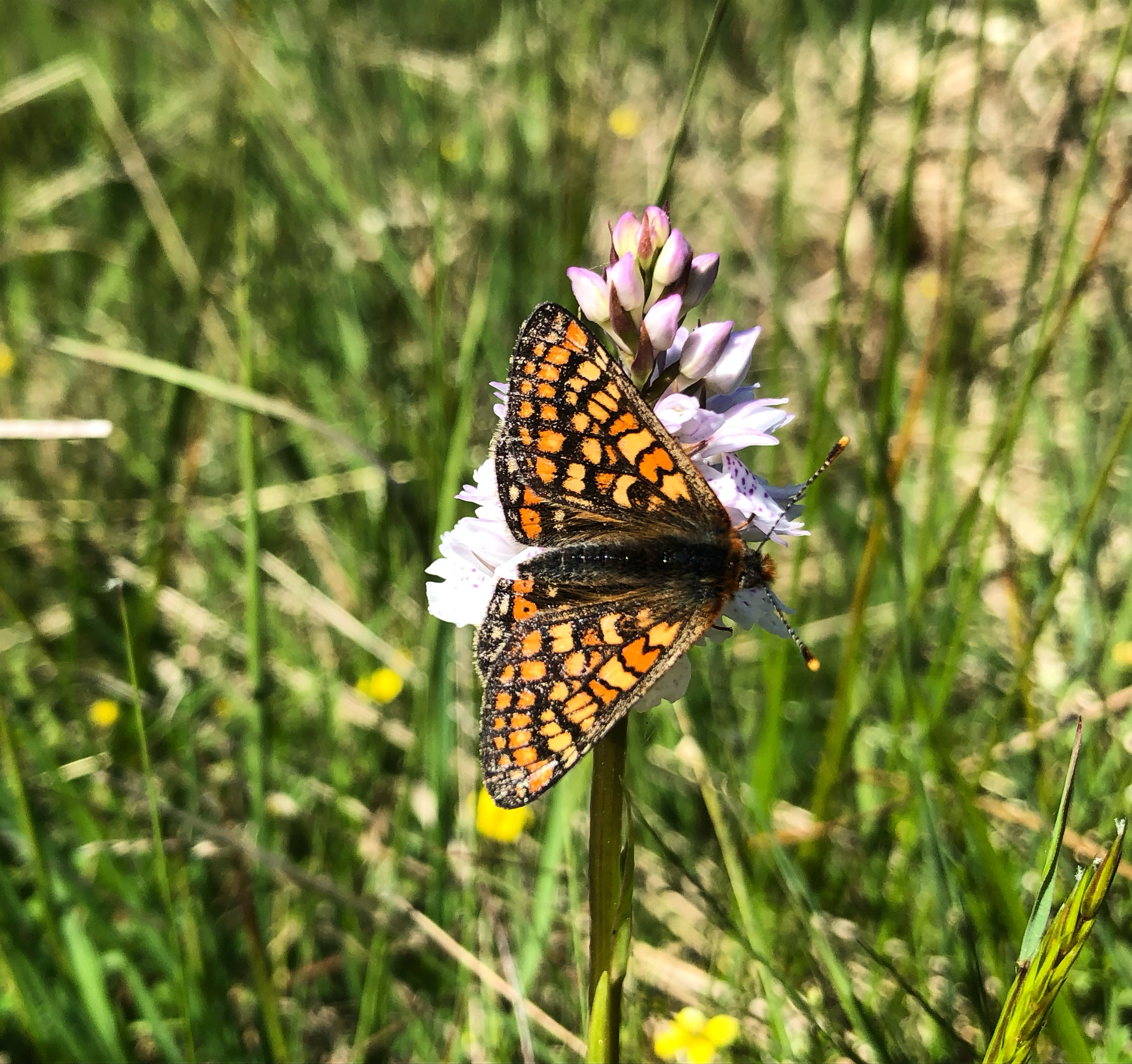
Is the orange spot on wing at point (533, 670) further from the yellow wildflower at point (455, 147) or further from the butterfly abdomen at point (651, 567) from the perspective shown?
the yellow wildflower at point (455, 147)

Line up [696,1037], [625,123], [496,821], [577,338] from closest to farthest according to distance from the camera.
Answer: [577,338] → [696,1037] → [496,821] → [625,123]

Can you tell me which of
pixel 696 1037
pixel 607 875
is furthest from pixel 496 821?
pixel 607 875

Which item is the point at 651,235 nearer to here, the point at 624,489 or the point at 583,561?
the point at 624,489

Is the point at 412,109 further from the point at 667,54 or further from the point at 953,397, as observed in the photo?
the point at 953,397

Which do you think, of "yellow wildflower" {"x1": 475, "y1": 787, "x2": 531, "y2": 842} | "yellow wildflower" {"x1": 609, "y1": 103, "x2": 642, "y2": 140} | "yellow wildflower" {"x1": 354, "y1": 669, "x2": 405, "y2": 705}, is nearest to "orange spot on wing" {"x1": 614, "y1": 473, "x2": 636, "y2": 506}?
"yellow wildflower" {"x1": 475, "y1": 787, "x2": 531, "y2": 842}

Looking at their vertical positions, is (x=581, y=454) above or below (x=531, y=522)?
above

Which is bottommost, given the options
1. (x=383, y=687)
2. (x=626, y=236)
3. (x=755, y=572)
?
(x=383, y=687)

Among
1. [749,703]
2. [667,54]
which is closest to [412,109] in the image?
[667,54]
